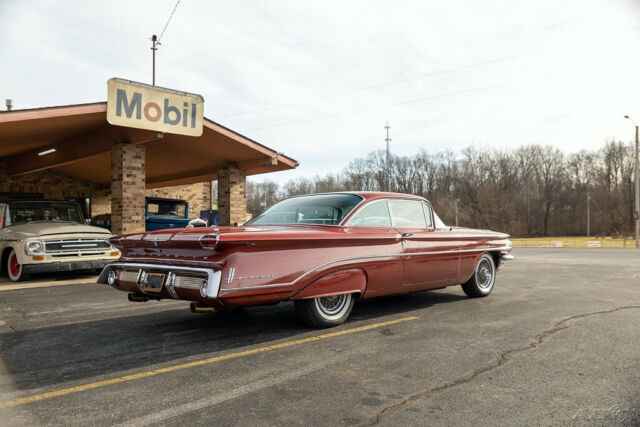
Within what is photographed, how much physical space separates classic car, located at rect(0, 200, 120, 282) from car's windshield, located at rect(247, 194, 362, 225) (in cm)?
509

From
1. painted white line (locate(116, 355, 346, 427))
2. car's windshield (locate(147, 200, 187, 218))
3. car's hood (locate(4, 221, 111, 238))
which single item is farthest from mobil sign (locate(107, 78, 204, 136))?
painted white line (locate(116, 355, 346, 427))

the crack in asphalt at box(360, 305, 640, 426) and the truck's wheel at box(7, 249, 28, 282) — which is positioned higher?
the truck's wheel at box(7, 249, 28, 282)

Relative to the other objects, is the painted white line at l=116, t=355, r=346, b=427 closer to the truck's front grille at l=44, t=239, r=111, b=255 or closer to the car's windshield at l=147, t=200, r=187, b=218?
the truck's front grille at l=44, t=239, r=111, b=255

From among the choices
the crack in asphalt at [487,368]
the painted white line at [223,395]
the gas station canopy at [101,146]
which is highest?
the gas station canopy at [101,146]

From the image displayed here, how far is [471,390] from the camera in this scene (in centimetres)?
303

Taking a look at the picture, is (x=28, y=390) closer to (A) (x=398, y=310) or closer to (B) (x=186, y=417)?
(B) (x=186, y=417)

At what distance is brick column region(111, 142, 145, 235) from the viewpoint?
1102 cm

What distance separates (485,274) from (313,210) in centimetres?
322

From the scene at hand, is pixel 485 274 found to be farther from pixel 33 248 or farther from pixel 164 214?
pixel 164 214

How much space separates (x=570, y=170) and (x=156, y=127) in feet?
244

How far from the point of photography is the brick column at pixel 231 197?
13.8 metres

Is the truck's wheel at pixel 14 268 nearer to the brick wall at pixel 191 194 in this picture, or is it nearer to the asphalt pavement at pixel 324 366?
the asphalt pavement at pixel 324 366

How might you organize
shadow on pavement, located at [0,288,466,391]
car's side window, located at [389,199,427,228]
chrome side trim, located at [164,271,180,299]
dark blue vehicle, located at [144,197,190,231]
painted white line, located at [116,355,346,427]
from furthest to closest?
dark blue vehicle, located at [144,197,190,231] → car's side window, located at [389,199,427,228] → chrome side trim, located at [164,271,180,299] → shadow on pavement, located at [0,288,466,391] → painted white line, located at [116,355,346,427]

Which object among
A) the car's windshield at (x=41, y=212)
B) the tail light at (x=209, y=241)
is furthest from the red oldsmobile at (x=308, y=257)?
the car's windshield at (x=41, y=212)
